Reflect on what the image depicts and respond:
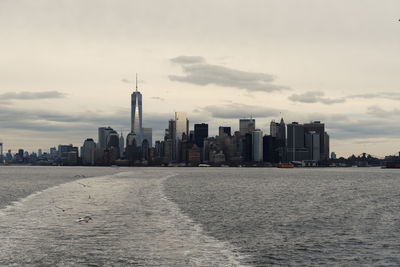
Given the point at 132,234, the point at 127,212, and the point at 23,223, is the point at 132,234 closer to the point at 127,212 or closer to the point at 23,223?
the point at 23,223

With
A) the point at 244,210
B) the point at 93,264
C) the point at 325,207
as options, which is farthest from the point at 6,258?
the point at 325,207

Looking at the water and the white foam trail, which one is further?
the water

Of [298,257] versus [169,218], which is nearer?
[298,257]

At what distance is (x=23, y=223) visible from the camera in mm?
50031

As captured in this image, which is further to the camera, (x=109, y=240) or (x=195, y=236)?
(x=195, y=236)

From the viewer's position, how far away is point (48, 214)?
58.3 metres

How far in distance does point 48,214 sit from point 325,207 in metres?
41.0

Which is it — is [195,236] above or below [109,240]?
below

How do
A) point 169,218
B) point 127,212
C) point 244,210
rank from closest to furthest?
point 169,218, point 127,212, point 244,210

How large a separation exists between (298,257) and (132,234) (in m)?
16.0

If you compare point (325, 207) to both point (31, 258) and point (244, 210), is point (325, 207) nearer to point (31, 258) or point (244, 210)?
point (244, 210)

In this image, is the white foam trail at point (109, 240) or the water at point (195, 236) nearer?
the white foam trail at point (109, 240)

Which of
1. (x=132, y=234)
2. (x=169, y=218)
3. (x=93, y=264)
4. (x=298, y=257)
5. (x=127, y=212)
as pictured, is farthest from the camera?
(x=127, y=212)

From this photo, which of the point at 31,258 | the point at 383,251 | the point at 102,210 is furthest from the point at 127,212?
the point at 383,251
